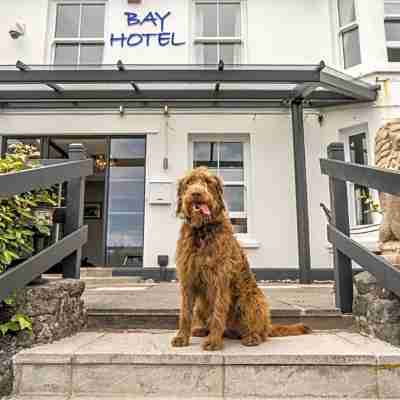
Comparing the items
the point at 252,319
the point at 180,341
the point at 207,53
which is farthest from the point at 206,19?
the point at 180,341

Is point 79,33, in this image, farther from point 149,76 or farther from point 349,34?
point 349,34

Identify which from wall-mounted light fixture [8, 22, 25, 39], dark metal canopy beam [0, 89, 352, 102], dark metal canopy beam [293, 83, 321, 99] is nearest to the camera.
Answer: dark metal canopy beam [293, 83, 321, 99]

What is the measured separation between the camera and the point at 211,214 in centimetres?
200

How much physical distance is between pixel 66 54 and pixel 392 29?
6268 mm

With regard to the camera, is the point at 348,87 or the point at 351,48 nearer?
the point at 348,87

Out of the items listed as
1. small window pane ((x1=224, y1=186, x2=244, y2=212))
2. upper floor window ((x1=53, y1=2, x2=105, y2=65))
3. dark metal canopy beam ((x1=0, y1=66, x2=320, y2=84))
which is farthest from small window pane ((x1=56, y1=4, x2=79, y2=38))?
small window pane ((x1=224, y1=186, x2=244, y2=212))

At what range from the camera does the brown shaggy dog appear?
6.37ft

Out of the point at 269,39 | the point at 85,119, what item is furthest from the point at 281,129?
the point at 85,119

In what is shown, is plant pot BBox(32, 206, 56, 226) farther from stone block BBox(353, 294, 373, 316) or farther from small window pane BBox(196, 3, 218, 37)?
small window pane BBox(196, 3, 218, 37)

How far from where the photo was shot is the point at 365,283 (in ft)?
7.51

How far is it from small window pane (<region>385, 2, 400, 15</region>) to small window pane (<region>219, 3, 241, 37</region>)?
276 centimetres

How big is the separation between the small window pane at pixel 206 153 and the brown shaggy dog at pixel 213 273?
4574mm

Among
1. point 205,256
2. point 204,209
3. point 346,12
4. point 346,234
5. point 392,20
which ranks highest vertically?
point 346,12

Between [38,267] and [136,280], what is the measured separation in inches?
147
